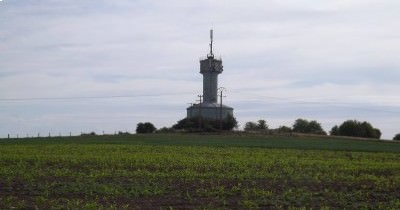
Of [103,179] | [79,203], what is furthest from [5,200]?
[103,179]

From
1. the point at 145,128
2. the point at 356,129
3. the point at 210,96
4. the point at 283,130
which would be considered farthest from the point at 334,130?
the point at 145,128

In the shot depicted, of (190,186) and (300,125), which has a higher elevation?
(300,125)

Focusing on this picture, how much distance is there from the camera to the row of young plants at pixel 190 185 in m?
18.4

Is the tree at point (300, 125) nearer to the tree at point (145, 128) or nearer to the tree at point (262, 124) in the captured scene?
the tree at point (262, 124)

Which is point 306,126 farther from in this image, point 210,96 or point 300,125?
point 210,96

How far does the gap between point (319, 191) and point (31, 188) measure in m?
9.80

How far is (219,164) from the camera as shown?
33906 mm

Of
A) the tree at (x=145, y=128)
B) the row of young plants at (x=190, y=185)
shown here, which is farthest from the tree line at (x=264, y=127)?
the row of young plants at (x=190, y=185)

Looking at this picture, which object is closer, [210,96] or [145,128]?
[145,128]

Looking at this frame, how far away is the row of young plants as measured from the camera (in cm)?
1844

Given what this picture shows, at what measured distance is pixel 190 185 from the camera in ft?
75.6

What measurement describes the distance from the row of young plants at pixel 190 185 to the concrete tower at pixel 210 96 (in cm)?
7481

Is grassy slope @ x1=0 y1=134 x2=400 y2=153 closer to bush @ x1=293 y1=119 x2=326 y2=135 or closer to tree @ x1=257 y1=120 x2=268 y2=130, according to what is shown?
tree @ x1=257 y1=120 x2=268 y2=130

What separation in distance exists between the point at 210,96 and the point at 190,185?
91543 millimetres
